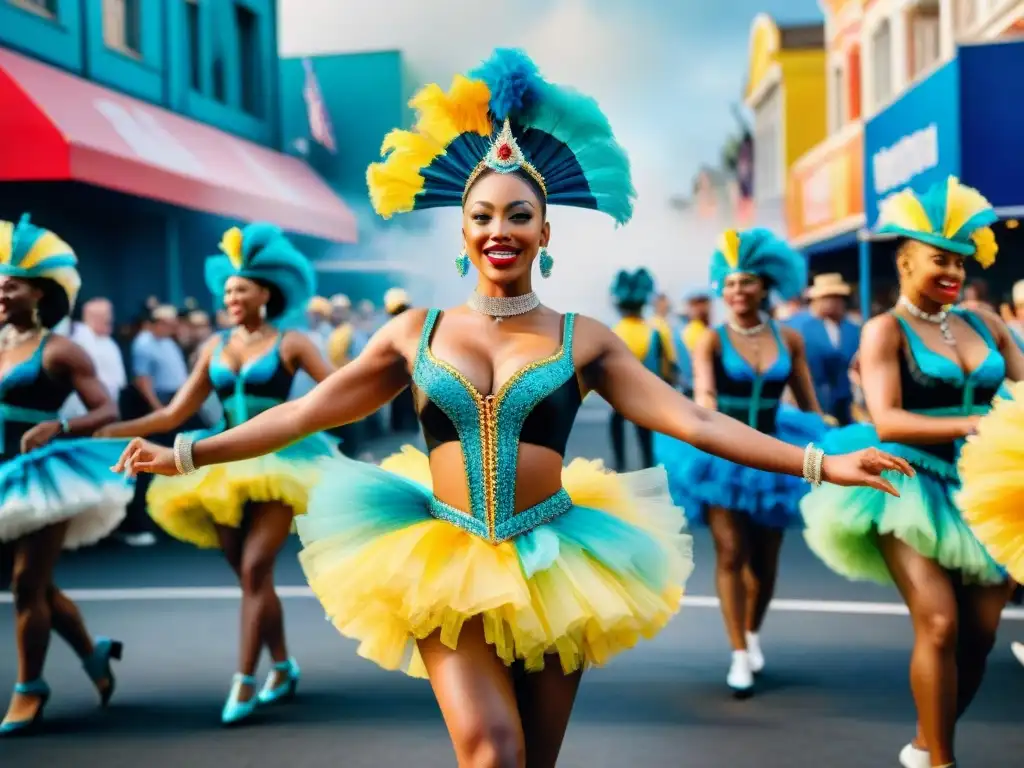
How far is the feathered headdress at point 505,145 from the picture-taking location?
3941mm

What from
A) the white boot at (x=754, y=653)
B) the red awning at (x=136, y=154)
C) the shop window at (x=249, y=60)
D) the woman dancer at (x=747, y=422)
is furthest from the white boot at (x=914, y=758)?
the shop window at (x=249, y=60)

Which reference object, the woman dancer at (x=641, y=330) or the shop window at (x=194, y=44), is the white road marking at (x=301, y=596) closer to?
the woman dancer at (x=641, y=330)

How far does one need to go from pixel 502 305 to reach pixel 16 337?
10.9ft

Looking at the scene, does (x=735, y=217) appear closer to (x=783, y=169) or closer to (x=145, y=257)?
(x=783, y=169)

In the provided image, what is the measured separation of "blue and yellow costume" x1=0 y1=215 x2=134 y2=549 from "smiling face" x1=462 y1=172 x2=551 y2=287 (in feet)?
9.64

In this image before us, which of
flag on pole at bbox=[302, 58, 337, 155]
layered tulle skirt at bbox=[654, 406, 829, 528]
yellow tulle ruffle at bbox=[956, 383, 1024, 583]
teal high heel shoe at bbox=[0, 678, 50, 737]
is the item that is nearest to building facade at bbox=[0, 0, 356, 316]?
flag on pole at bbox=[302, 58, 337, 155]

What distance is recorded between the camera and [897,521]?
4.98 metres

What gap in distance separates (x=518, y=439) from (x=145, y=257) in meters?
17.0

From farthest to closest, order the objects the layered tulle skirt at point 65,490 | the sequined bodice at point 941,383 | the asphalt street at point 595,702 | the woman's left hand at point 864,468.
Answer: the layered tulle skirt at point 65,490, the asphalt street at point 595,702, the sequined bodice at point 941,383, the woman's left hand at point 864,468

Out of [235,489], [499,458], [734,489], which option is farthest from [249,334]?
[499,458]

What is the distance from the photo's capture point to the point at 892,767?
544 centimetres

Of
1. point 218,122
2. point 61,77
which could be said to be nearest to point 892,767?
point 61,77

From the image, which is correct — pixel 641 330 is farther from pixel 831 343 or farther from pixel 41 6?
pixel 41 6

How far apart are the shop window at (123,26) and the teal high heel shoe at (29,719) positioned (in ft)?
45.4
